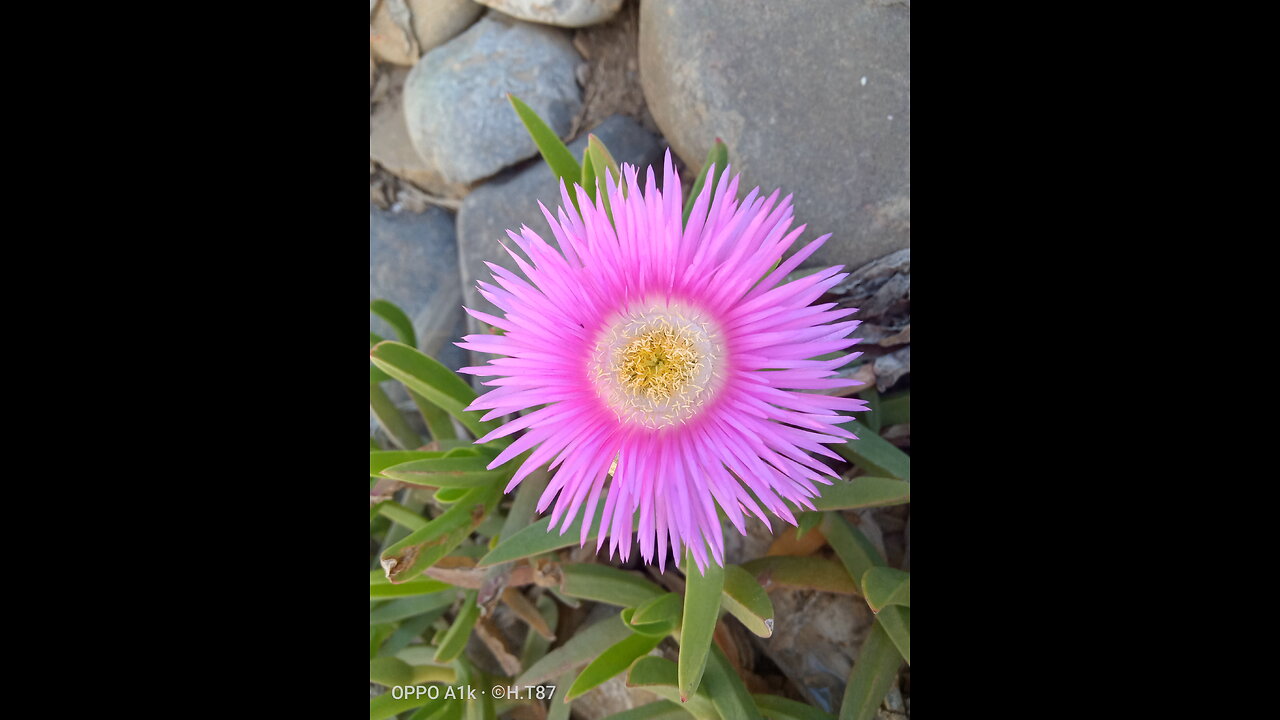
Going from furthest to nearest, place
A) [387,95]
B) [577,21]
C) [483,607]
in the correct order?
[387,95] < [577,21] < [483,607]

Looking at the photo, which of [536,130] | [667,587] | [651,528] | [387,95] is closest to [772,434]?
[651,528]

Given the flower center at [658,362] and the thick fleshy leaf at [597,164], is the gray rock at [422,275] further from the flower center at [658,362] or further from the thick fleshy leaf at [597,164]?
the flower center at [658,362]

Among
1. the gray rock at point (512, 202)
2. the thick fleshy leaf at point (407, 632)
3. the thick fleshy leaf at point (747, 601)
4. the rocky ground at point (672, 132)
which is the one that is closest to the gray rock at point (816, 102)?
the rocky ground at point (672, 132)

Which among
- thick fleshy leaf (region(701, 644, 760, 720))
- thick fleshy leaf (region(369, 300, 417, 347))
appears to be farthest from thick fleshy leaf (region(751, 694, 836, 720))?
thick fleshy leaf (region(369, 300, 417, 347))

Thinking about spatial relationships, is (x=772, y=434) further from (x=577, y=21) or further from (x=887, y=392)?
(x=577, y=21)

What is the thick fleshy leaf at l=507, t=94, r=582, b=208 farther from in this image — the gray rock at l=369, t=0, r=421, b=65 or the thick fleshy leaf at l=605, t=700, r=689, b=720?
the thick fleshy leaf at l=605, t=700, r=689, b=720
